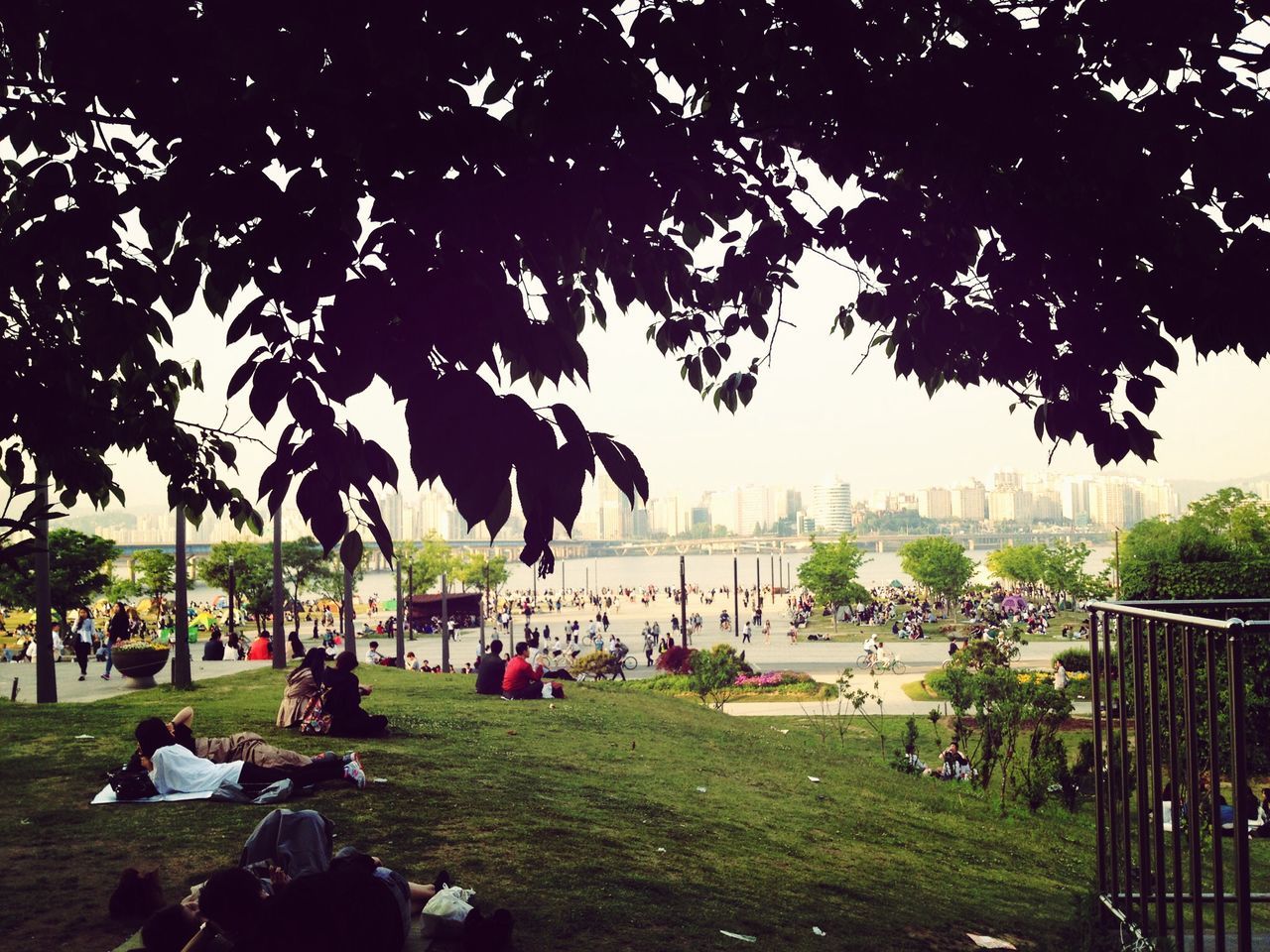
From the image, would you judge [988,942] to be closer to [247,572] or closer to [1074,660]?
[1074,660]

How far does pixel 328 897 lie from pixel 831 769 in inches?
386

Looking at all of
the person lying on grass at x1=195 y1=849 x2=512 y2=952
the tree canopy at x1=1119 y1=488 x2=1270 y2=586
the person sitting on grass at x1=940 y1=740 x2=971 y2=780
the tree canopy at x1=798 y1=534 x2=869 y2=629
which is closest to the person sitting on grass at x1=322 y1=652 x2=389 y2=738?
the person lying on grass at x1=195 y1=849 x2=512 y2=952

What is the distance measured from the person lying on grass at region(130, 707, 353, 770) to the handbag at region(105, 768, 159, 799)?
0.66 feet

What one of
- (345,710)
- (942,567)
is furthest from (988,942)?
(942,567)

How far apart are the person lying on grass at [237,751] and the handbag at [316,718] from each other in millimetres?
2586

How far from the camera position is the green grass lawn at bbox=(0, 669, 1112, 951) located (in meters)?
6.06

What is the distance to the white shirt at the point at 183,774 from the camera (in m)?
7.88

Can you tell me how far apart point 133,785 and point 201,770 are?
0.47 metres

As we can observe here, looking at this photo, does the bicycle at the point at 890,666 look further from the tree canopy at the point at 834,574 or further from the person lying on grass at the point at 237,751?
the person lying on grass at the point at 237,751

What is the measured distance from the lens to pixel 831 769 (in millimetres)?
13344

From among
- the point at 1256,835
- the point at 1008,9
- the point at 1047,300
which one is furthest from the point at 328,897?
the point at 1256,835

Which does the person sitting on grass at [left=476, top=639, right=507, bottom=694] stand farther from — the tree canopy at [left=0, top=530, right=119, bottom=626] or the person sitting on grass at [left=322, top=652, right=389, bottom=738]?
the tree canopy at [left=0, top=530, right=119, bottom=626]

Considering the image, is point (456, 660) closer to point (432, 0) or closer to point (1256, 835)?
point (1256, 835)

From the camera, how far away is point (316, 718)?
450 inches
